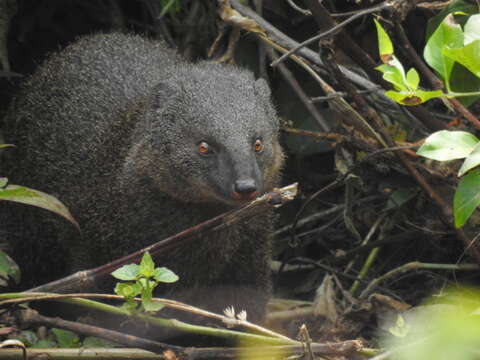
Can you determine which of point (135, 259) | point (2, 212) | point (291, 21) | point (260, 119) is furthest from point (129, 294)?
point (291, 21)

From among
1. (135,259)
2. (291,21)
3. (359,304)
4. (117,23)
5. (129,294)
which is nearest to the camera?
(129,294)

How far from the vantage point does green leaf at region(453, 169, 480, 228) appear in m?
2.12

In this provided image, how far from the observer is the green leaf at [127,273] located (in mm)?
1940

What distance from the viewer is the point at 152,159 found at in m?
2.80

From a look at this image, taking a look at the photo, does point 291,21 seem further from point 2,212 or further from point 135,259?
point 135,259

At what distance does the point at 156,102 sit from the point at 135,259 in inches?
34.3

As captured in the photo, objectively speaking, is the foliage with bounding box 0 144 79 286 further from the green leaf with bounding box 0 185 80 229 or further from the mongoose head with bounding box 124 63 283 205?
the mongoose head with bounding box 124 63 283 205

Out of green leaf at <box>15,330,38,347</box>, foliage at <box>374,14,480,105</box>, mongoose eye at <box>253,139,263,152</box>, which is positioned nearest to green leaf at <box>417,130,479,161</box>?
foliage at <box>374,14,480,105</box>

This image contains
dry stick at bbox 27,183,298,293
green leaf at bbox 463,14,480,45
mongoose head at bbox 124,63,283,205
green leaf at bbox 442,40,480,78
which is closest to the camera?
green leaf at bbox 442,40,480,78

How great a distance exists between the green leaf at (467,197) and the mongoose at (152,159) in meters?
0.69

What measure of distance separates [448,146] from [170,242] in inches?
37.5

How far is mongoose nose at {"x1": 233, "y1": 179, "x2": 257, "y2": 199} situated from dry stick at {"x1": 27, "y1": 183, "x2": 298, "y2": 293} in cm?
4

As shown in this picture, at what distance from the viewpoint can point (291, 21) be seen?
4086mm

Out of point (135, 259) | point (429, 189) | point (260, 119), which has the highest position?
point (260, 119)
